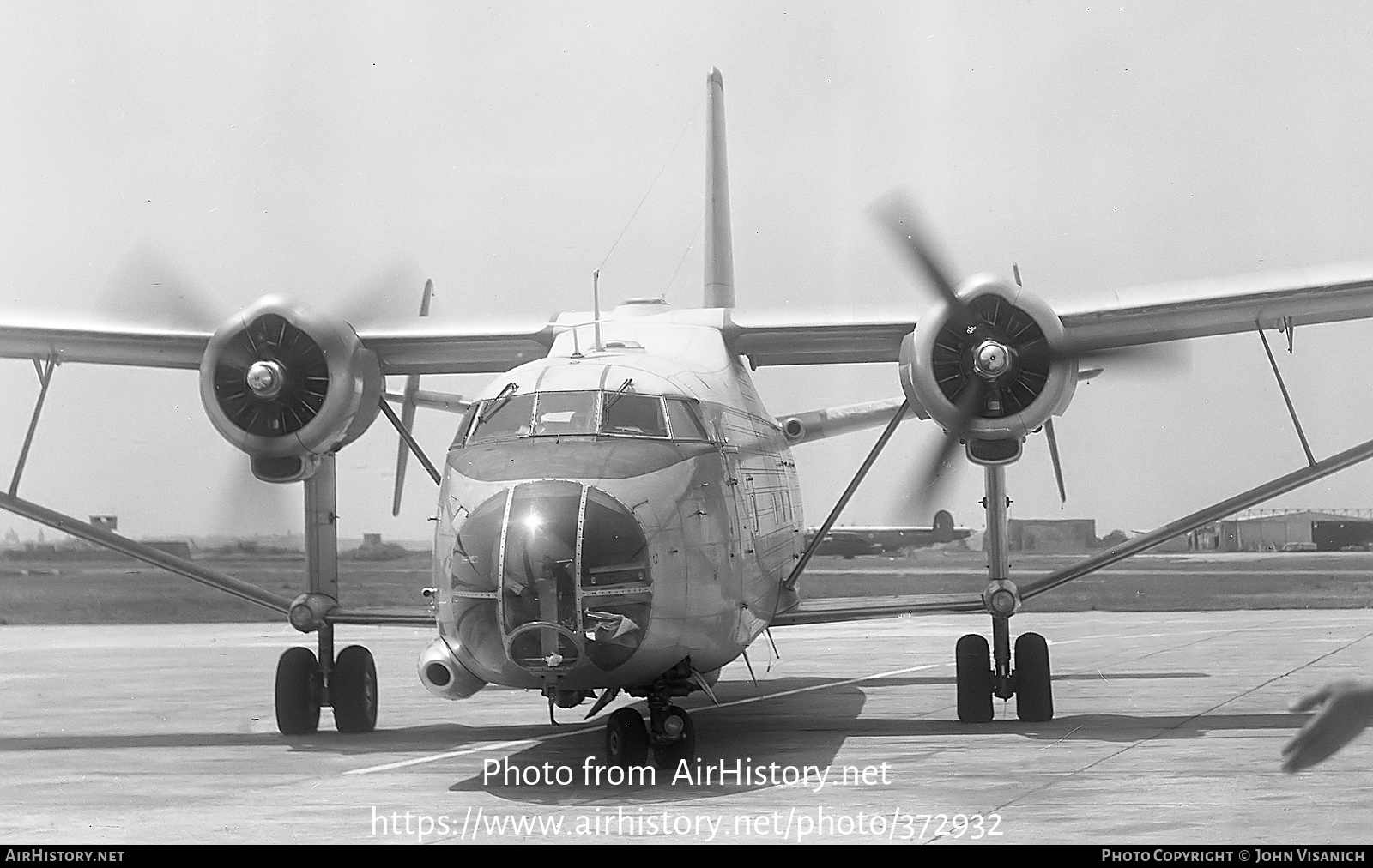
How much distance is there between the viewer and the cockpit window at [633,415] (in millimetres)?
9641

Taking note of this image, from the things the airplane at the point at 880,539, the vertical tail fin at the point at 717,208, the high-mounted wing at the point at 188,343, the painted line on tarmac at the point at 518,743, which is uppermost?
the airplane at the point at 880,539

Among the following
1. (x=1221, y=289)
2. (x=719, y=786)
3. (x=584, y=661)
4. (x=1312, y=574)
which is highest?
(x=1312, y=574)

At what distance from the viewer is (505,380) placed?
10.3 metres

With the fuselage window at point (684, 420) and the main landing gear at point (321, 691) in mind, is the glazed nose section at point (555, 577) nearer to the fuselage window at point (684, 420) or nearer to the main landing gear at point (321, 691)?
the fuselage window at point (684, 420)

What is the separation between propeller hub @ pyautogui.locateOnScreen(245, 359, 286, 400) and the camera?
1173 cm

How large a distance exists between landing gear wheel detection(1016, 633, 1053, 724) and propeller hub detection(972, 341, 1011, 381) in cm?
260

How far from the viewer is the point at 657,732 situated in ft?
30.8

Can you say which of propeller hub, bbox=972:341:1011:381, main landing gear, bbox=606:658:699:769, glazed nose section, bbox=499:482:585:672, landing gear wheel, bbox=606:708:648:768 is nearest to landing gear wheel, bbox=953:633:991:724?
propeller hub, bbox=972:341:1011:381

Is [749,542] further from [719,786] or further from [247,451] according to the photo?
[247,451]

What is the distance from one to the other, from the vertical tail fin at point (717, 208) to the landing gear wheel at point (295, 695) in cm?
578

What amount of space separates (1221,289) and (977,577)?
2838 cm

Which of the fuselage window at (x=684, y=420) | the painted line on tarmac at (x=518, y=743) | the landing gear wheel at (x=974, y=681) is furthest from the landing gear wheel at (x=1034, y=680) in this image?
the fuselage window at (x=684, y=420)

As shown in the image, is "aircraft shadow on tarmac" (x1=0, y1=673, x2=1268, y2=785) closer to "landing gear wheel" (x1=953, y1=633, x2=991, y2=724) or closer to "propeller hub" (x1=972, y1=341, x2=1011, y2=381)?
"landing gear wheel" (x1=953, y1=633, x2=991, y2=724)
